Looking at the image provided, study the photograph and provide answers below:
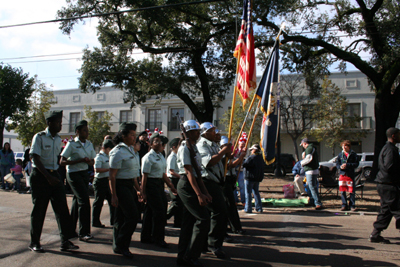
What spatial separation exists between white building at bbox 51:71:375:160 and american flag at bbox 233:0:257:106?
68.8ft

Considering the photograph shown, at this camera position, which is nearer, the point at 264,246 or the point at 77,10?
the point at 264,246

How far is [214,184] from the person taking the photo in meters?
4.84

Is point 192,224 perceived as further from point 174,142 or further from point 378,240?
point 378,240

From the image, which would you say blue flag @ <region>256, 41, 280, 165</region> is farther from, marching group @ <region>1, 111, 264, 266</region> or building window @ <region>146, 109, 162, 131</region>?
building window @ <region>146, 109, 162, 131</region>

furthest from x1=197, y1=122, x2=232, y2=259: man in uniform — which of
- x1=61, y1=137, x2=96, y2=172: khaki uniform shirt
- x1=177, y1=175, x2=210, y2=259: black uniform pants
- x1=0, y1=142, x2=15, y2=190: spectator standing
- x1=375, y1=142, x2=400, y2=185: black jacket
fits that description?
x1=0, y1=142, x2=15, y2=190: spectator standing

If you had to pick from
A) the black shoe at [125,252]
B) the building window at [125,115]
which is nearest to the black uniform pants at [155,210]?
the black shoe at [125,252]

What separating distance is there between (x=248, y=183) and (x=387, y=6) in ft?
42.9

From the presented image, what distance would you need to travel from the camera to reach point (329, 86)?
29.3 m

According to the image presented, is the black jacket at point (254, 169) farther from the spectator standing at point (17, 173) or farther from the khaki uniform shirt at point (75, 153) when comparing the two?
the spectator standing at point (17, 173)

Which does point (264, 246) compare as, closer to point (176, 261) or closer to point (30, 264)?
point (176, 261)

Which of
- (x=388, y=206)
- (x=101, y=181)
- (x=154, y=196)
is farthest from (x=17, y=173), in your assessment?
(x=388, y=206)

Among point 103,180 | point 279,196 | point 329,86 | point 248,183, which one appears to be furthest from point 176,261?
point 329,86

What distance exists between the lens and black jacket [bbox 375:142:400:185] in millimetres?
5633

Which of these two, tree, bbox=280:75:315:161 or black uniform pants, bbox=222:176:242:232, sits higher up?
tree, bbox=280:75:315:161
